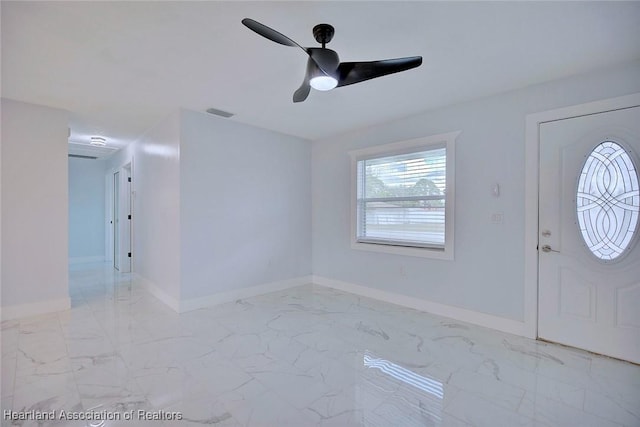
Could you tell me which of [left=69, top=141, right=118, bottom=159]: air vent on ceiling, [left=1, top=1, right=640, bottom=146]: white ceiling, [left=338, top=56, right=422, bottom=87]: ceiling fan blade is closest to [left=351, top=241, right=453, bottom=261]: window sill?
[left=1, top=1, right=640, bottom=146]: white ceiling

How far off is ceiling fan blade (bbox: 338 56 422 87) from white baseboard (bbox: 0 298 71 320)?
4031 millimetres

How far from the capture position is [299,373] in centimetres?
230

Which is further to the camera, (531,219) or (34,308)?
(34,308)

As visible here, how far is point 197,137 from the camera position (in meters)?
3.76

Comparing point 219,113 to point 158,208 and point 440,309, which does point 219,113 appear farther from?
point 440,309

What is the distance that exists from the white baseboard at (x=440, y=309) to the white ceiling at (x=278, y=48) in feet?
7.50

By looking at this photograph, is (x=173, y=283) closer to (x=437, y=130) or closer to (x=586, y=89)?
(x=437, y=130)

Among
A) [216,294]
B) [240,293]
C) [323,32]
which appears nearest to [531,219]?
[323,32]

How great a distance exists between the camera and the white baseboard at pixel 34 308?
3.33 meters

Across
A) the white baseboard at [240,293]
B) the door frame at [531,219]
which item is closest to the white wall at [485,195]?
the door frame at [531,219]

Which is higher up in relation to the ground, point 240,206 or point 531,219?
point 240,206

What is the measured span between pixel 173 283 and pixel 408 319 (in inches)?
110

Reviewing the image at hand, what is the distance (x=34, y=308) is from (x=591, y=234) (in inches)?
222

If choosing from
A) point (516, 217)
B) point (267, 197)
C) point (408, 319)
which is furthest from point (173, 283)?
point (516, 217)
